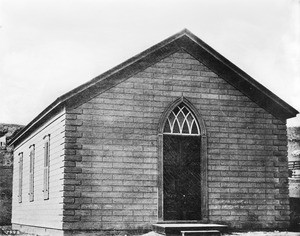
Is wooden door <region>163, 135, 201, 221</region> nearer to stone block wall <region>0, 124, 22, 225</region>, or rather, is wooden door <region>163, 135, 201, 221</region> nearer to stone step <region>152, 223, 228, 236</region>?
stone step <region>152, 223, 228, 236</region>

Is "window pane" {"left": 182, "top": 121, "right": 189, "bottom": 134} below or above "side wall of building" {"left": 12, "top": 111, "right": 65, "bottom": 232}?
above

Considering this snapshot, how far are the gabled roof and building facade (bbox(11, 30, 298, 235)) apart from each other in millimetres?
32

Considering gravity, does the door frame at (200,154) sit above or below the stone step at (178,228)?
above

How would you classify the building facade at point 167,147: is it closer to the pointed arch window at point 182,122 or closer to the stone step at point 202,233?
the pointed arch window at point 182,122

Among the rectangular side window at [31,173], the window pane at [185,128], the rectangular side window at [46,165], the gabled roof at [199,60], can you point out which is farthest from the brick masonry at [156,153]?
Result: the rectangular side window at [31,173]

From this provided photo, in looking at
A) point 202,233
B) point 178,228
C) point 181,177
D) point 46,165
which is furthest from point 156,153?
point 46,165

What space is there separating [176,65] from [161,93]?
108cm

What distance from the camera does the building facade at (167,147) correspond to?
1443 cm

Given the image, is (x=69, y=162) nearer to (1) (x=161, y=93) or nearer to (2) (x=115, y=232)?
(2) (x=115, y=232)

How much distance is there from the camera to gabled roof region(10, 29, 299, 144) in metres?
14.8

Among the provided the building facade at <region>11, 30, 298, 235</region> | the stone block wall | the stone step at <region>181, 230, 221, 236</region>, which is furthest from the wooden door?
the stone block wall

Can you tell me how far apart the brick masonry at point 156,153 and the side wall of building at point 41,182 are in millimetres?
705

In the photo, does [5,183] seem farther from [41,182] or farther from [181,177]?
[181,177]

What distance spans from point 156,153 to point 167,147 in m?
0.51
